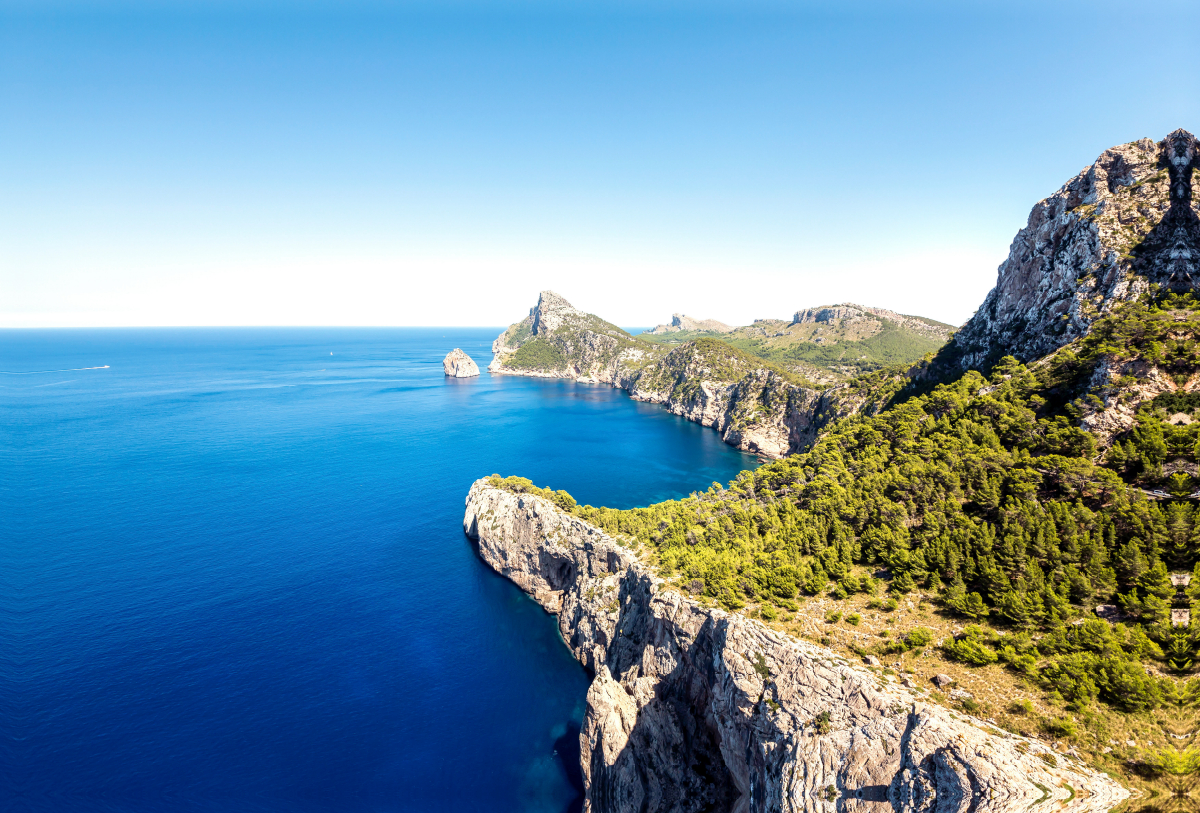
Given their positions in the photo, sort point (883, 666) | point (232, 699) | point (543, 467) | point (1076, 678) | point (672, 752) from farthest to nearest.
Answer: point (543, 467)
point (232, 699)
point (672, 752)
point (883, 666)
point (1076, 678)

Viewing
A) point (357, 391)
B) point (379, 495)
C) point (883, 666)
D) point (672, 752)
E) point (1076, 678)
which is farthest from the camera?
point (357, 391)

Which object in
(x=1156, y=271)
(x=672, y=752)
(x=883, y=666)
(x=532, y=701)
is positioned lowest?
(x=532, y=701)

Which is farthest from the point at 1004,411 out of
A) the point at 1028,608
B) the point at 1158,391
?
the point at 1028,608

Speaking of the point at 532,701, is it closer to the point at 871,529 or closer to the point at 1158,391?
the point at 871,529

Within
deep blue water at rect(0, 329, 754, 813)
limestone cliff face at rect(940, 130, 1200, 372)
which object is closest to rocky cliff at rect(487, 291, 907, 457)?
limestone cliff face at rect(940, 130, 1200, 372)

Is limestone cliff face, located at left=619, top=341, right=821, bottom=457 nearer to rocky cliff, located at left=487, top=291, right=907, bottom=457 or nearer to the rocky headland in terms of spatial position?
rocky cliff, located at left=487, top=291, right=907, bottom=457

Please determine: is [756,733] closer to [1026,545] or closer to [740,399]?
[1026,545]
